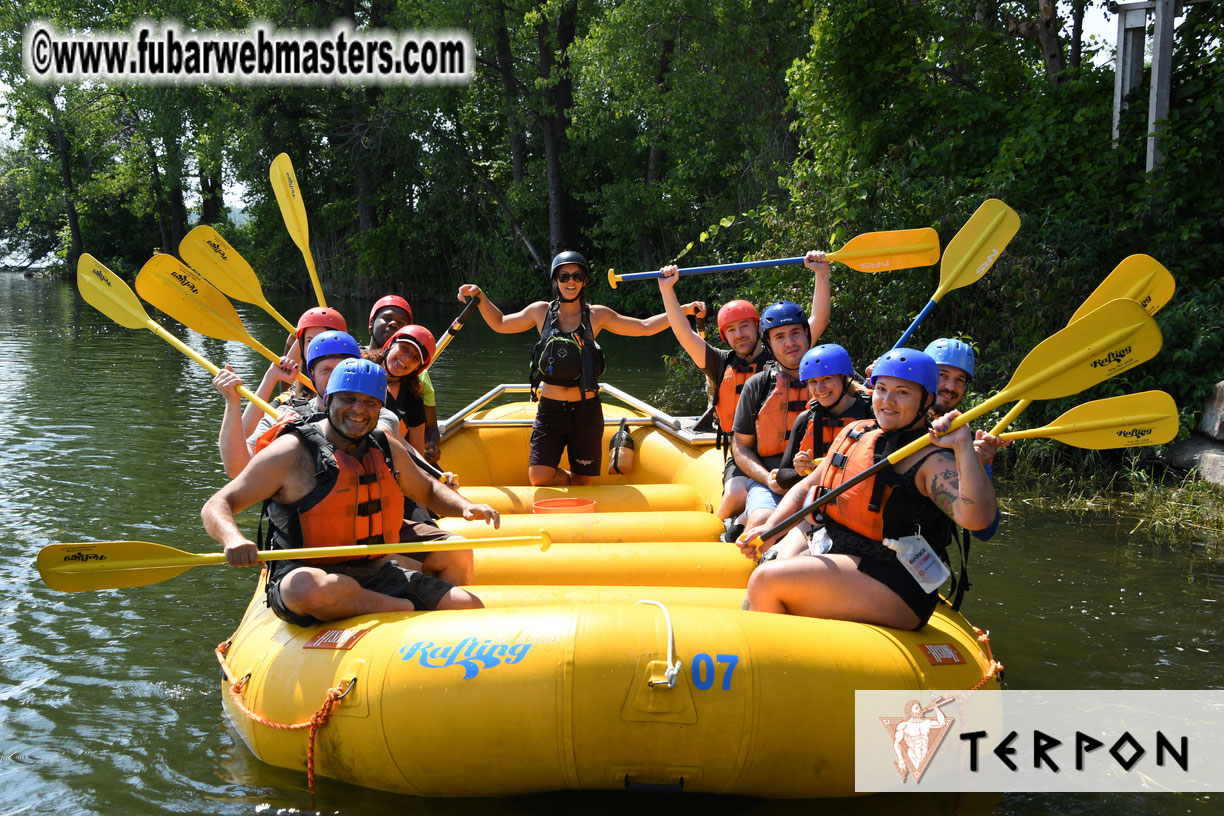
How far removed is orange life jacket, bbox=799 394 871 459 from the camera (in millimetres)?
3855

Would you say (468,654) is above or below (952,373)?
below

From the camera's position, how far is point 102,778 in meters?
3.26

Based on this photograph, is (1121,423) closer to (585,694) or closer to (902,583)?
(902,583)

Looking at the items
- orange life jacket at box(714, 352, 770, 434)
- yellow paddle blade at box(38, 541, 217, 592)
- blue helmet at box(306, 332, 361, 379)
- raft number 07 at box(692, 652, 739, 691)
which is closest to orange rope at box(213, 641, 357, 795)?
yellow paddle blade at box(38, 541, 217, 592)

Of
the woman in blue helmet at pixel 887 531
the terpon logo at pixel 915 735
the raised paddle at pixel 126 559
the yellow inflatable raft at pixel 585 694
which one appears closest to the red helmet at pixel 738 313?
the woman in blue helmet at pixel 887 531

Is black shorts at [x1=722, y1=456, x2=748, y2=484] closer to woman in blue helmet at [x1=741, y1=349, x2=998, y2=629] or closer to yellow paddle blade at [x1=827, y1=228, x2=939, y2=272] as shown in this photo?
yellow paddle blade at [x1=827, y1=228, x2=939, y2=272]

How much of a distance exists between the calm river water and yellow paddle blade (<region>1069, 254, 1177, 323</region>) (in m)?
1.59

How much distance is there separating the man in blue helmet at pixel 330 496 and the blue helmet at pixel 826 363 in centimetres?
164

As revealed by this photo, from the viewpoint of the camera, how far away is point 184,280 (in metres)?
4.64

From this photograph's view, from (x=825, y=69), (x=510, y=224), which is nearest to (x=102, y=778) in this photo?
(x=825, y=69)

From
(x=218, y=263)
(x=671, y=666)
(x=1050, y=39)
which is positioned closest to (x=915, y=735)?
(x=671, y=666)

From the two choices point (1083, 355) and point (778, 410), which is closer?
point (1083, 355)

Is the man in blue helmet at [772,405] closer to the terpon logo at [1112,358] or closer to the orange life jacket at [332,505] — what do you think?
the terpon logo at [1112,358]

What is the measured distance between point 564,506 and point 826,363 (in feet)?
5.46
